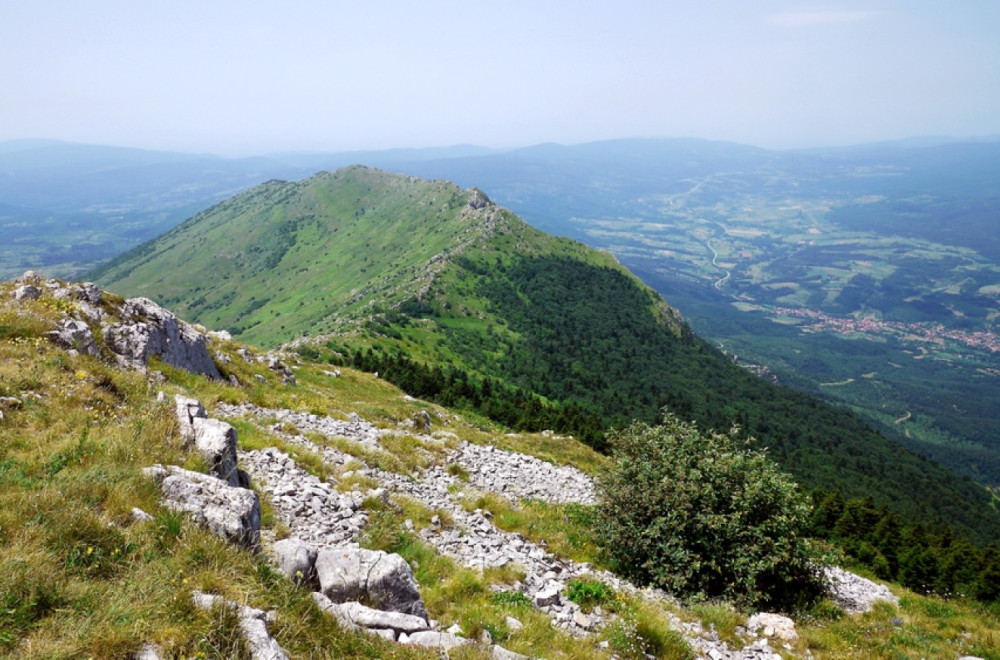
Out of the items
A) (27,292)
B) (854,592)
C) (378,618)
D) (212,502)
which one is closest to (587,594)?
(378,618)

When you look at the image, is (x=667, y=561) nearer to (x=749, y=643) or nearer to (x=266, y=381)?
(x=749, y=643)

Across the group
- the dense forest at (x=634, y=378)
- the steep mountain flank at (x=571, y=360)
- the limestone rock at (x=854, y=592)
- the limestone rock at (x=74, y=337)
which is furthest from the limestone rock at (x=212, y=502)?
the dense forest at (x=634, y=378)

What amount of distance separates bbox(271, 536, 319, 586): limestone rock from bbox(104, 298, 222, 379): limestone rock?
14.8 m

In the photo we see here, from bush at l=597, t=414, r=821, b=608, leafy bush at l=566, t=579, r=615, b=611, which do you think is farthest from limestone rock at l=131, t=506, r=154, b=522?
bush at l=597, t=414, r=821, b=608

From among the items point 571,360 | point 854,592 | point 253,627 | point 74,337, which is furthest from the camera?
point 571,360

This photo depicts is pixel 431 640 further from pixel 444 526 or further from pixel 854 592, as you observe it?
pixel 854 592

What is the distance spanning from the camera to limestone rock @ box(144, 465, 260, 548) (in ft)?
25.9

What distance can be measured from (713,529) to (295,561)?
12.2 metres

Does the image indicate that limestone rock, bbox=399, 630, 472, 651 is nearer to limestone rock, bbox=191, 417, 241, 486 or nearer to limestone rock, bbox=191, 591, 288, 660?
limestone rock, bbox=191, 591, 288, 660

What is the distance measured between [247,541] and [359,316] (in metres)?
121

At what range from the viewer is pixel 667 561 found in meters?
14.6

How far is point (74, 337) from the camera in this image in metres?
16.8

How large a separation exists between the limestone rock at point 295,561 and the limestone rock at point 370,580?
136 millimetres

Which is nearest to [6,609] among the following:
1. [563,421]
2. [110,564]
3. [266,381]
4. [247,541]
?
[110,564]
